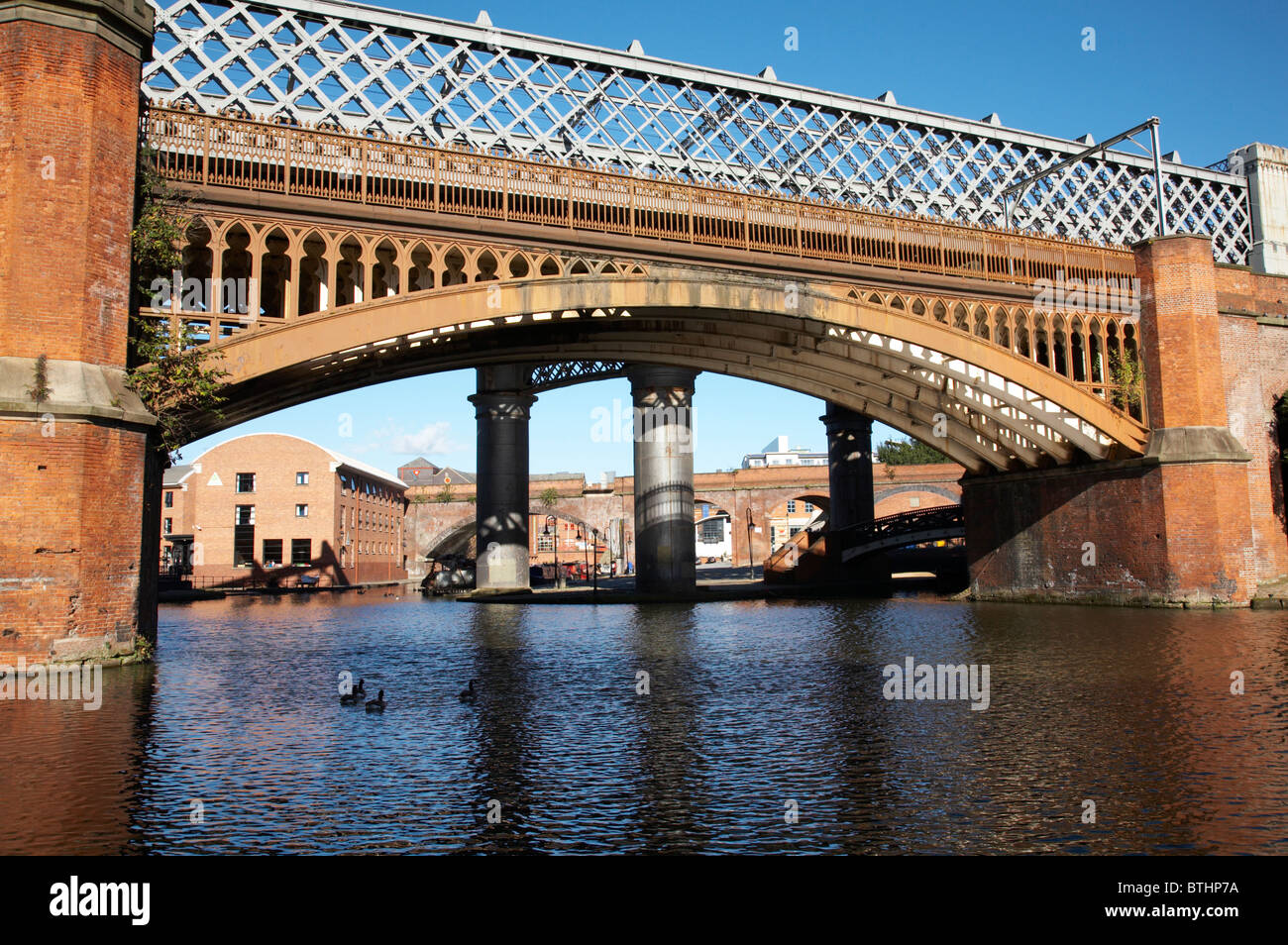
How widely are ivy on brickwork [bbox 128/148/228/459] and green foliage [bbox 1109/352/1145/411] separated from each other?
2499cm

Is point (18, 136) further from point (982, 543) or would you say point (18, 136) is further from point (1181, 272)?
point (982, 543)

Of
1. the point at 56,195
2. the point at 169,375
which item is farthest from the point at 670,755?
the point at 56,195

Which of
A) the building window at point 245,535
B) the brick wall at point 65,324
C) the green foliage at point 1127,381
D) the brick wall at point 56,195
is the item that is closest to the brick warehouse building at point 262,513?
the building window at point 245,535

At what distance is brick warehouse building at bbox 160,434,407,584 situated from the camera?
209 ft

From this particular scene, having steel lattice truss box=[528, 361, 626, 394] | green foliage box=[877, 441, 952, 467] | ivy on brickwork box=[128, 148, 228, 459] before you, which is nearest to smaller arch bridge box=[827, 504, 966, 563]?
steel lattice truss box=[528, 361, 626, 394]

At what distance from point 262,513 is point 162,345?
164 feet

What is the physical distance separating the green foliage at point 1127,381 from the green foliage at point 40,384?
27.4 m

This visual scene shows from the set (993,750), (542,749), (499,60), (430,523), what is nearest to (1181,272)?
(499,60)

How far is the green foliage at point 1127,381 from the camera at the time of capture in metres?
29.8

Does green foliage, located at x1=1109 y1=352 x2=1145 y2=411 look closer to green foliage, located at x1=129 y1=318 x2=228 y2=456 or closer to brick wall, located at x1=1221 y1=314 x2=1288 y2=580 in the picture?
brick wall, located at x1=1221 y1=314 x2=1288 y2=580

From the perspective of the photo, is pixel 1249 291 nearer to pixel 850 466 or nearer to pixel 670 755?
pixel 850 466

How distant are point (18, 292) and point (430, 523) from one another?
65.7 meters
